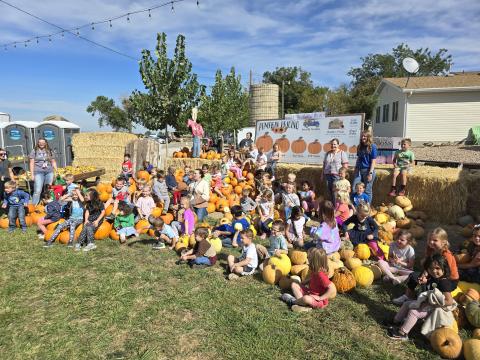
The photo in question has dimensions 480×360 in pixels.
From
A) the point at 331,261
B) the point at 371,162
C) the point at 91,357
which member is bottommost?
the point at 91,357

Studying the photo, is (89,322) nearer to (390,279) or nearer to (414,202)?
(390,279)

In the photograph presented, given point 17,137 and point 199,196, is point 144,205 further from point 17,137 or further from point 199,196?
point 17,137

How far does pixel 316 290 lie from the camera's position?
4453mm

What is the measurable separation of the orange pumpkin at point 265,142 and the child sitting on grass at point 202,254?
7606 millimetres

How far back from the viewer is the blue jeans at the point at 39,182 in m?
8.88

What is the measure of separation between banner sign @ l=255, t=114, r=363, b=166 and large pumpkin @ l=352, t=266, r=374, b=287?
20.3ft

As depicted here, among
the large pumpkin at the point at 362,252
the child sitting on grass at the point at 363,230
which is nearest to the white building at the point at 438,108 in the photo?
the child sitting on grass at the point at 363,230

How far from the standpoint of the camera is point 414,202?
859cm

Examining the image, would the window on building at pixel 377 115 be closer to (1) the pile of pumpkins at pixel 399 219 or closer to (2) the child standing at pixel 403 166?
(2) the child standing at pixel 403 166

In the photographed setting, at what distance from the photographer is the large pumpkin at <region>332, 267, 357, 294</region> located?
4727mm

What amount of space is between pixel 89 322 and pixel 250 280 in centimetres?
225

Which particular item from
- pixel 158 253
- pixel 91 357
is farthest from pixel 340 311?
pixel 158 253

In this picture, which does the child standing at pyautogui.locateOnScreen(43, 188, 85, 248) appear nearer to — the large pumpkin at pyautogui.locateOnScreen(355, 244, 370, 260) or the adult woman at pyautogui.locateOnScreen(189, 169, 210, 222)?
the adult woman at pyautogui.locateOnScreen(189, 169, 210, 222)

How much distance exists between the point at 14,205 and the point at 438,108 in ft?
77.9
